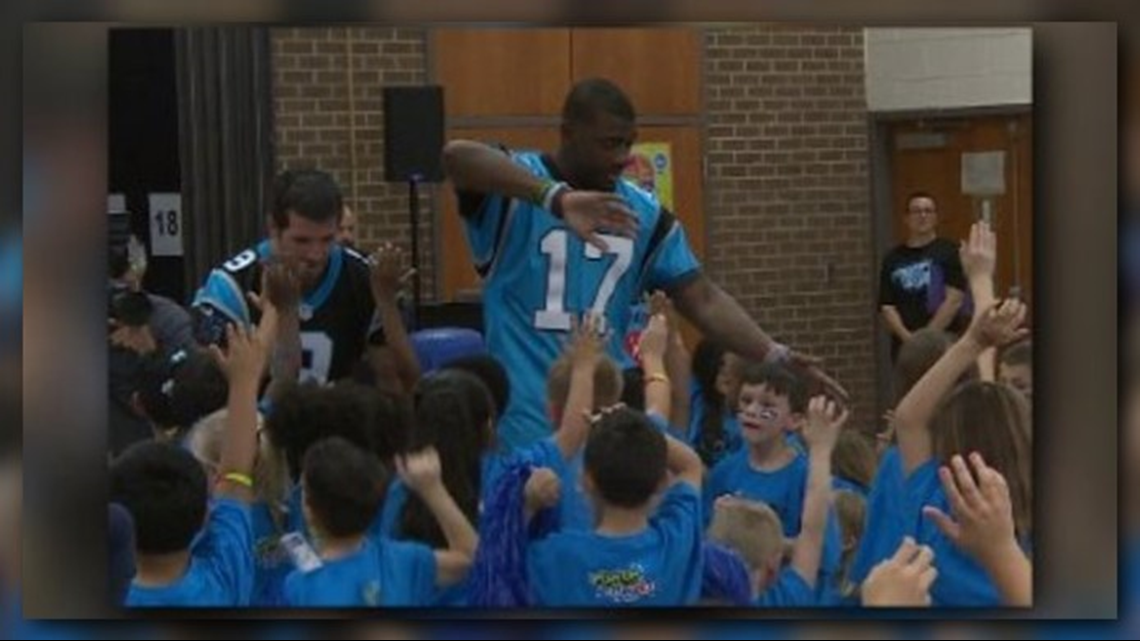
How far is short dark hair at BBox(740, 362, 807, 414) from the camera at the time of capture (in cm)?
481

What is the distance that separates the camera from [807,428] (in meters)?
4.82

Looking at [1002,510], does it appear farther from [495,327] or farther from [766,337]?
[495,327]

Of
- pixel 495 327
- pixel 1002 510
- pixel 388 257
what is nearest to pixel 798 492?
pixel 1002 510

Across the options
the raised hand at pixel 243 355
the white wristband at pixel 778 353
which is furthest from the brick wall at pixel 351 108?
the white wristband at pixel 778 353

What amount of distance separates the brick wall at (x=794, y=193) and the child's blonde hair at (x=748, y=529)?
35cm

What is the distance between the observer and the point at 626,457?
477cm

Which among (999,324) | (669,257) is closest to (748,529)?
(669,257)

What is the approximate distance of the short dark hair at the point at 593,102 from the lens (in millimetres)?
4723

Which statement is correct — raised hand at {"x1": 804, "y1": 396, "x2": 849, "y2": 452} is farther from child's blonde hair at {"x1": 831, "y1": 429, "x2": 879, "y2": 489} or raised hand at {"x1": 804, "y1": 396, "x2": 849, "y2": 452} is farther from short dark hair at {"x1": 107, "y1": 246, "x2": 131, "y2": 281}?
short dark hair at {"x1": 107, "y1": 246, "x2": 131, "y2": 281}

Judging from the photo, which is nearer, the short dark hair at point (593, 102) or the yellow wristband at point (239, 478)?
the short dark hair at point (593, 102)

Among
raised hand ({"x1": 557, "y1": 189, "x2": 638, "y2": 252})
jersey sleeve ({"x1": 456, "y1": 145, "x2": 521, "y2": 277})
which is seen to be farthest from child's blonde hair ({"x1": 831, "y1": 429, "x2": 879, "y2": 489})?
jersey sleeve ({"x1": 456, "y1": 145, "x2": 521, "y2": 277})

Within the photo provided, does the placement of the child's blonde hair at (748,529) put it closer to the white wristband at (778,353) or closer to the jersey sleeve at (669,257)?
the white wristband at (778,353)

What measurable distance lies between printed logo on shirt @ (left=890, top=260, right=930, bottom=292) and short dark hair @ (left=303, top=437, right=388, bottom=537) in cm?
139

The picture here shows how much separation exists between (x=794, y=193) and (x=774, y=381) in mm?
482
